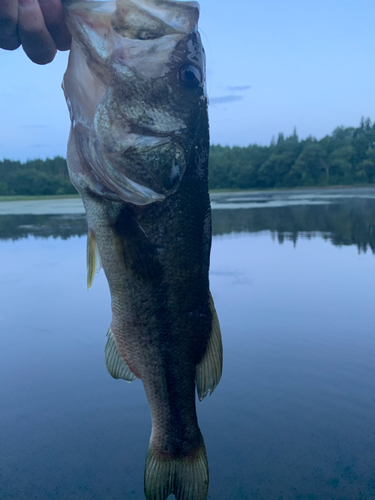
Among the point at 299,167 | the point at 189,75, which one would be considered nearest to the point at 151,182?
the point at 189,75

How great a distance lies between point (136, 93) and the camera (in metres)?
1.56

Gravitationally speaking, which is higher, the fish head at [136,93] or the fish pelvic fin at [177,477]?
the fish head at [136,93]

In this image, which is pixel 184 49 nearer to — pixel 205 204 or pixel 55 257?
pixel 205 204

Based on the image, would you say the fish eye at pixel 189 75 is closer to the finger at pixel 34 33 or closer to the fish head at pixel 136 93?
the fish head at pixel 136 93

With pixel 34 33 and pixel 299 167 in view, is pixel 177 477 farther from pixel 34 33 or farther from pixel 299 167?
pixel 299 167

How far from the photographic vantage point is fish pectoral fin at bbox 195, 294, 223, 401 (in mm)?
1828

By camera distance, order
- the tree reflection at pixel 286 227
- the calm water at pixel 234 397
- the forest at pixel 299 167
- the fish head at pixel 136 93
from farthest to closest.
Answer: the forest at pixel 299 167
the tree reflection at pixel 286 227
the calm water at pixel 234 397
the fish head at pixel 136 93

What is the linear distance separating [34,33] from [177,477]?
6.17 ft

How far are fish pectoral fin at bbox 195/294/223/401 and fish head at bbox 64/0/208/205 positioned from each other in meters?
0.63

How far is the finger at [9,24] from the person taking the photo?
1.54 metres

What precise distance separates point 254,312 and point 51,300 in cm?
273

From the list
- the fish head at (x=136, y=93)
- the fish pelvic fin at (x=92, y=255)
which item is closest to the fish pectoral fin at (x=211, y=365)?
the fish pelvic fin at (x=92, y=255)

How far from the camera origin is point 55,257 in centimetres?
835

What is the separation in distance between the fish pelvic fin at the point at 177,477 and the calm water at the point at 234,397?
638 millimetres
